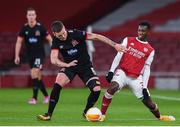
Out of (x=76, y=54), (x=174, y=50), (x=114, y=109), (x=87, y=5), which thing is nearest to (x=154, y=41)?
(x=174, y=50)

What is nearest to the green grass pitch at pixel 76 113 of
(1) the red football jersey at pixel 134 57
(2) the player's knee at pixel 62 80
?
(2) the player's knee at pixel 62 80

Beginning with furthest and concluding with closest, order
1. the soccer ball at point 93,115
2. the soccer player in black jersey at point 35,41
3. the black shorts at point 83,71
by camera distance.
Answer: the soccer player in black jersey at point 35,41 < the black shorts at point 83,71 < the soccer ball at point 93,115

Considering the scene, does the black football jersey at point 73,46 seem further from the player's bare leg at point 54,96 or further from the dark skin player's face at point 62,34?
the player's bare leg at point 54,96

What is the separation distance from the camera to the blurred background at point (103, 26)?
27438 mm

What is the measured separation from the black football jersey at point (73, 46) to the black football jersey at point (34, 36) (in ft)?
15.0

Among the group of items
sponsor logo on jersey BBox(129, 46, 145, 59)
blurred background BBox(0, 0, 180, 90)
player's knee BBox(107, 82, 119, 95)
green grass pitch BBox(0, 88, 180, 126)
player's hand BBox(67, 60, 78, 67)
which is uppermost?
sponsor logo on jersey BBox(129, 46, 145, 59)

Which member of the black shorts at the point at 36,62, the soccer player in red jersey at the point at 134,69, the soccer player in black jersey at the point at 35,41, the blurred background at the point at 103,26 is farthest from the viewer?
the blurred background at the point at 103,26

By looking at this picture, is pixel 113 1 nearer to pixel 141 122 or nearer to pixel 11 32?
pixel 11 32

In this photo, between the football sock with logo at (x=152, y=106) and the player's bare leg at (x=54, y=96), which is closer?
the player's bare leg at (x=54, y=96)

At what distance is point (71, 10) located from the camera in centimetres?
3073

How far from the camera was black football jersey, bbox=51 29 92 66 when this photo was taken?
12375 millimetres

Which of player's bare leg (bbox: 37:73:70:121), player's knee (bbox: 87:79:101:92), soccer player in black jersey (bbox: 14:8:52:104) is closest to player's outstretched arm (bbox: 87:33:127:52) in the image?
player's knee (bbox: 87:79:101:92)

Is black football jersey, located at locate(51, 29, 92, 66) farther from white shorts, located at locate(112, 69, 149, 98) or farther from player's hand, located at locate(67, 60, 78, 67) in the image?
white shorts, located at locate(112, 69, 149, 98)

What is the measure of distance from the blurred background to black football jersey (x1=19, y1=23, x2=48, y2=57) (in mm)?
9504
